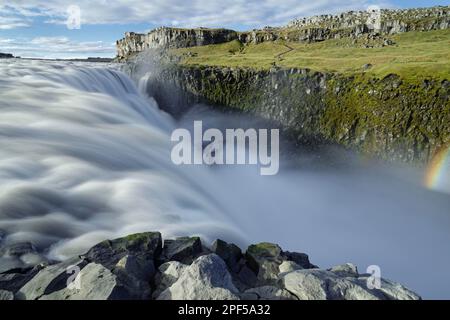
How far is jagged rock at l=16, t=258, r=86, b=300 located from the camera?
10375 mm

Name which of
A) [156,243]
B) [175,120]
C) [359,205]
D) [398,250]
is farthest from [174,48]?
[156,243]

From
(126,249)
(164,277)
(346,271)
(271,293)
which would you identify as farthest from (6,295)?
(346,271)

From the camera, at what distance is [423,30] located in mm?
141375

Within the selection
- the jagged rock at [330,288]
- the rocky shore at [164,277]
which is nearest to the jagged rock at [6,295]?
the rocky shore at [164,277]

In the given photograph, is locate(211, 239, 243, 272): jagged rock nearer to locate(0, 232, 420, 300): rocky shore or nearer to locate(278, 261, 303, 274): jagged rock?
locate(0, 232, 420, 300): rocky shore

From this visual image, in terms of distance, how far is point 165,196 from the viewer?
21750 mm

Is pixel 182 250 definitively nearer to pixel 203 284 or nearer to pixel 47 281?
pixel 203 284

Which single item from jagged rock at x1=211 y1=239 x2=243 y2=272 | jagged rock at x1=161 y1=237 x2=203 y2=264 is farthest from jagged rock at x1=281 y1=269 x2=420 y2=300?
jagged rock at x1=161 y1=237 x2=203 y2=264

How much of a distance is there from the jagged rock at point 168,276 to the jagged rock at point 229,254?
Answer: 2544 mm

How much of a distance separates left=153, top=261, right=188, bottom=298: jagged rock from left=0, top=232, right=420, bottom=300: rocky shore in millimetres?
36

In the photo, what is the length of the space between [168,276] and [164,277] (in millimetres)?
159

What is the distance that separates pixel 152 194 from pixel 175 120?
2266 inches

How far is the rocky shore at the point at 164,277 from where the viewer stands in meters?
10.2
